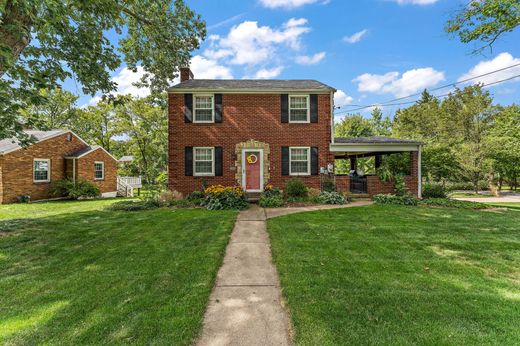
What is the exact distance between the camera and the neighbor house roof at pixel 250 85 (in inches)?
481

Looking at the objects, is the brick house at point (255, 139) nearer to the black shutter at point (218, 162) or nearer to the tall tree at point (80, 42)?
the black shutter at point (218, 162)

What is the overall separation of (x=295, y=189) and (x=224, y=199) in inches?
129

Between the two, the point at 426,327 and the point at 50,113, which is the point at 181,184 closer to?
the point at 426,327

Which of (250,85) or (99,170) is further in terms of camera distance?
(99,170)

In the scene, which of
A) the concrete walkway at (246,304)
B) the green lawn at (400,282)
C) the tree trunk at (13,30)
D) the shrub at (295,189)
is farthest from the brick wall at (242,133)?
the concrete walkway at (246,304)

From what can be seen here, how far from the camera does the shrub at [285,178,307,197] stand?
1138cm

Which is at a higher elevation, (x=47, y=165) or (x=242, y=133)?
(x=242, y=133)

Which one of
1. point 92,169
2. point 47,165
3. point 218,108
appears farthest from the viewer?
point 92,169

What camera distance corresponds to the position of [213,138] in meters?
12.4

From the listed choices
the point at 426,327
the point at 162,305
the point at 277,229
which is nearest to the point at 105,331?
the point at 162,305


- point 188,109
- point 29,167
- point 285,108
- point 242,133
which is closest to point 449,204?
point 285,108

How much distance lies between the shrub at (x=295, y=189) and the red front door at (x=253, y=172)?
1624mm

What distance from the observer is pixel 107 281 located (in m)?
3.71

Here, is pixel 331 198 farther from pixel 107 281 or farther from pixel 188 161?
pixel 107 281
